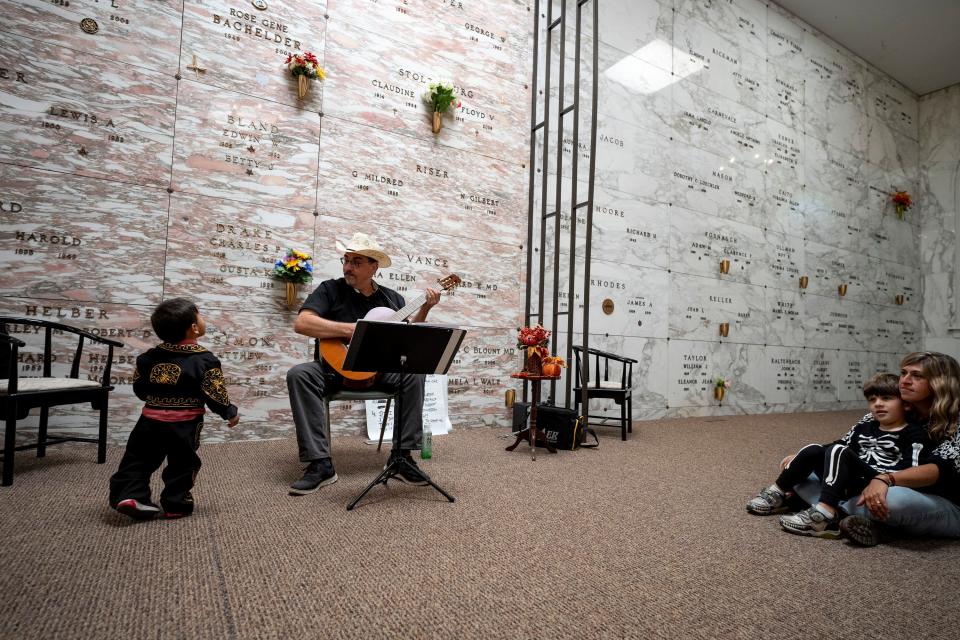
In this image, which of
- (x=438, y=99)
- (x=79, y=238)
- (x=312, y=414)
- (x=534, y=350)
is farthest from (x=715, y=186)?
(x=79, y=238)

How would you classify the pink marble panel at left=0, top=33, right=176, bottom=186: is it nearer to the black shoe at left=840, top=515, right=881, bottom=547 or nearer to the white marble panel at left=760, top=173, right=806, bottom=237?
the black shoe at left=840, top=515, right=881, bottom=547

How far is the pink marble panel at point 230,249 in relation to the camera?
10.1 ft

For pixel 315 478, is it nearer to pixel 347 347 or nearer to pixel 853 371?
pixel 347 347

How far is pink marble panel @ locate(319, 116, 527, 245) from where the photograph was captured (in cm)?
358

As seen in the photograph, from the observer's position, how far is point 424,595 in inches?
49.7

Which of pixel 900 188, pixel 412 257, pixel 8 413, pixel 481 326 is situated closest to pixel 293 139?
pixel 412 257

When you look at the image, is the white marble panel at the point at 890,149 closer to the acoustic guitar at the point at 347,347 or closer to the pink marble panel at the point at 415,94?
the pink marble panel at the point at 415,94

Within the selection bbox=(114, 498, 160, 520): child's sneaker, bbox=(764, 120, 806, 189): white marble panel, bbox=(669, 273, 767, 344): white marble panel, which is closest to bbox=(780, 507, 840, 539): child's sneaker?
bbox=(114, 498, 160, 520): child's sneaker

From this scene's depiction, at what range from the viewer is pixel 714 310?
18.2ft

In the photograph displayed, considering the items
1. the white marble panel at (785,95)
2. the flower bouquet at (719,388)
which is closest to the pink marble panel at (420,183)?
the flower bouquet at (719,388)

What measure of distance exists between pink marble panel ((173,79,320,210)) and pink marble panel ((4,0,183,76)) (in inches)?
9.6

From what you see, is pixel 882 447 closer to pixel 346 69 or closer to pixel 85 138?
pixel 346 69

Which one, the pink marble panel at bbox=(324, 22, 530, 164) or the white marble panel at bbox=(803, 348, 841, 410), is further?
the white marble panel at bbox=(803, 348, 841, 410)

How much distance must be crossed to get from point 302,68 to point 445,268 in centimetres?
168
